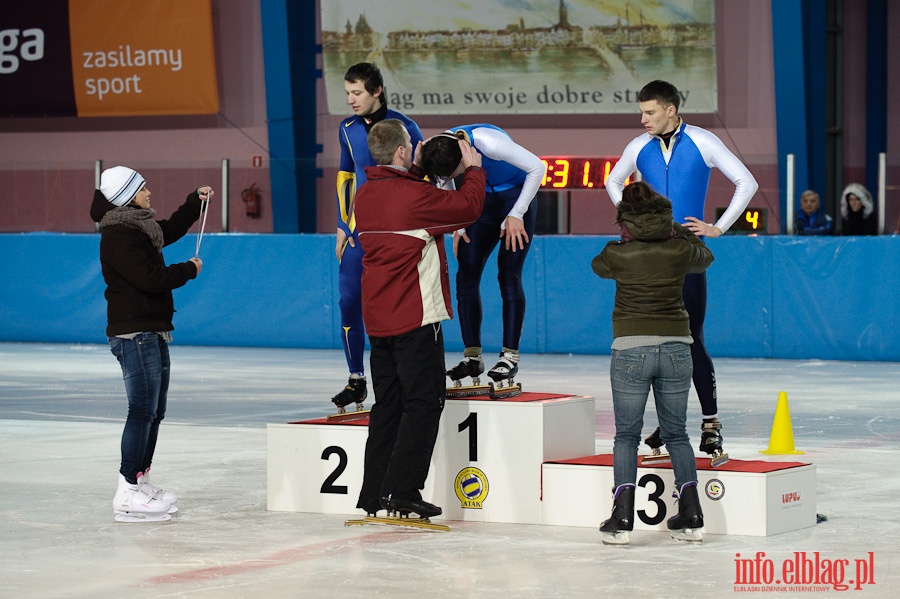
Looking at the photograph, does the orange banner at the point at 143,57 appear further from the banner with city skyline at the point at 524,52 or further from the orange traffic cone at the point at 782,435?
the orange traffic cone at the point at 782,435

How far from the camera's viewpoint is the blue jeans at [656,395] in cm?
661

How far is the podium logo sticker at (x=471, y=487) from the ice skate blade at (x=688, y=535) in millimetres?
1082

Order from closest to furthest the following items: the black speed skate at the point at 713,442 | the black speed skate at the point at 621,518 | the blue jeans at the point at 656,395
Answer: the blue jeans at the point at 656,395 < the black speed skate at the point at 621,518 < the black speed skate at the point at 713,442

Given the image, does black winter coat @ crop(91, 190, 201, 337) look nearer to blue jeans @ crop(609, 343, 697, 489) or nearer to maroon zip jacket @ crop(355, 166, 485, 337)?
maroon zip jacket @ crop(355, 166, 485, 337)

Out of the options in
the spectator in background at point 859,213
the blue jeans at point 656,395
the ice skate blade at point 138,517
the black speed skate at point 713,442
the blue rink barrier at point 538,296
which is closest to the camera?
the blue jeans at point 656,395

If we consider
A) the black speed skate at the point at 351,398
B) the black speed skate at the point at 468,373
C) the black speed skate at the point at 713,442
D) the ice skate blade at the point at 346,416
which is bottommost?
the black speed skate at the point at 713,442

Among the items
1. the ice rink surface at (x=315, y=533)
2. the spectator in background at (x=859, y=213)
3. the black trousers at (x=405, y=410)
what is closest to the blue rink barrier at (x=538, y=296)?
the spectator in background at (x=859, y=213)

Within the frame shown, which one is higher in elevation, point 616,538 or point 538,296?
point 538,296

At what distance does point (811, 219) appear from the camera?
53.2ft

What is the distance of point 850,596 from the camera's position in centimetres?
577

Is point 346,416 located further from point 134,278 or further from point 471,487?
point 134,278

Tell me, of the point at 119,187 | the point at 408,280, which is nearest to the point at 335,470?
the point at 408,280

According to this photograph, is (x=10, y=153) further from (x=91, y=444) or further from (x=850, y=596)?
(x=850, y=596)

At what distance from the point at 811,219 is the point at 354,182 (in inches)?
365
